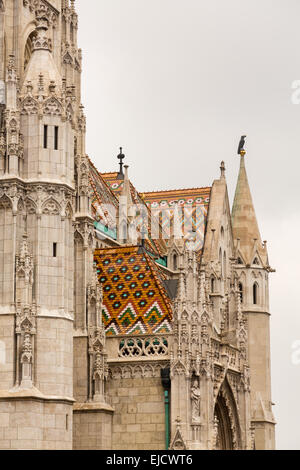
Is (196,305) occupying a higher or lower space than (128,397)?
higher

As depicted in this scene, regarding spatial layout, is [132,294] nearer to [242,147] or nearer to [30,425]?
[30,425]

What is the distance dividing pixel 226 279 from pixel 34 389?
19.0 meters

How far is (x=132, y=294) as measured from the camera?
150ft

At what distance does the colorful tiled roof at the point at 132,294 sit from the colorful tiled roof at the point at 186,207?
38.2 feet

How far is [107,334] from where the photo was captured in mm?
45062

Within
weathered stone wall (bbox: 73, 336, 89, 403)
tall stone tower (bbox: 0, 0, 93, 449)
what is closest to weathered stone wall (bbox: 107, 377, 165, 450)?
weathered stone wall (bbox: 73, 336, 89, 403)

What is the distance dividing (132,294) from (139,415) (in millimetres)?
4116

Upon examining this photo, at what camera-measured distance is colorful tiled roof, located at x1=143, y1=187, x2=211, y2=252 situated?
196ft

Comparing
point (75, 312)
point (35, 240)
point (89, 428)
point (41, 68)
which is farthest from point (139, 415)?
point (41, 68)

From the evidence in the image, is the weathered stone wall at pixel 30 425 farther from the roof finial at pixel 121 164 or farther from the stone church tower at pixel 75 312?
the roof finial at pixel 121 164

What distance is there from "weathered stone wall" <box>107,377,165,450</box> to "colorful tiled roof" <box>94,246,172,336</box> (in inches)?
70.2

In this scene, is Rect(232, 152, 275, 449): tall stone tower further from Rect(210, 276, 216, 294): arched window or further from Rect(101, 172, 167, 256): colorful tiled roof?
Rect(210, 276, 216, 294): arched window
